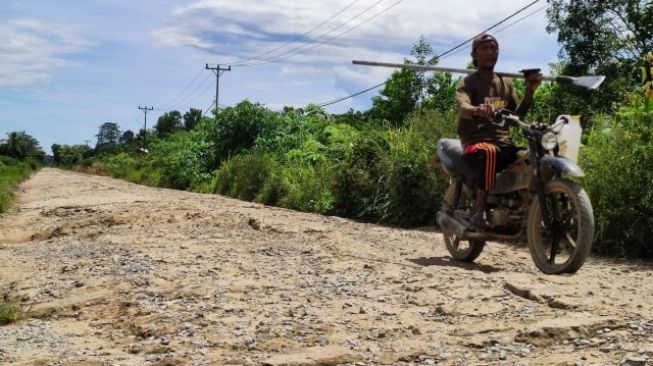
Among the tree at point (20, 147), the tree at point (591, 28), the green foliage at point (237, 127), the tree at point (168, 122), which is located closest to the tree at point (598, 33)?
the tree at point (591, 28)

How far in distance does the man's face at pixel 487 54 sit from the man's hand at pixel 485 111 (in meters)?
0.64

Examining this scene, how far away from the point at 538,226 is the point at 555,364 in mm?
2608

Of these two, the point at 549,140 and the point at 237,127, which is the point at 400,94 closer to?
the point at 237,127

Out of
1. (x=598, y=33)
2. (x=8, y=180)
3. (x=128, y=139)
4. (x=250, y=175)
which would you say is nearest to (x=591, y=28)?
(x=598, y=33)

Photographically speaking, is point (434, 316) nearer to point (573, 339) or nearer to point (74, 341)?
point (573, 339)

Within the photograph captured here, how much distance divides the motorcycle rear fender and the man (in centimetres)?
51

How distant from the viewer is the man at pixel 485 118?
→ 627 cm

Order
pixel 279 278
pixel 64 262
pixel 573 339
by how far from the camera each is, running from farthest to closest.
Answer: pixel 64 262
pixel 279 278
pixel 573 339

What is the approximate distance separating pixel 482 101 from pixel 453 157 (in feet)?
1.88

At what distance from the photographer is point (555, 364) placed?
3516 millimetres

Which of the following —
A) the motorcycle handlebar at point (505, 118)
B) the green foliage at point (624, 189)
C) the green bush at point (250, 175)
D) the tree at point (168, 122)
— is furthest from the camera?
the tree at point (168, 122)

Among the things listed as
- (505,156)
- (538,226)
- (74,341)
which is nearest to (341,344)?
(74,341)

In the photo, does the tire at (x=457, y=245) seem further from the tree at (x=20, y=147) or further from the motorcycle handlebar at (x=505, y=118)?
the tree at (x=20, y=147)

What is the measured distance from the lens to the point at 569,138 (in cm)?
594
